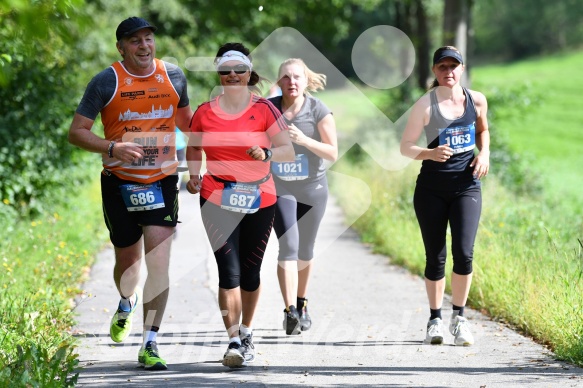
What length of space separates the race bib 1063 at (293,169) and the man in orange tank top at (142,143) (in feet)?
3.89

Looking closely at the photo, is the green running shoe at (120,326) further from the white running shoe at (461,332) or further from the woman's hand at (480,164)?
the woman's hand at (480,164)

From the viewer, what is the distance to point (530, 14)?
80.9 m

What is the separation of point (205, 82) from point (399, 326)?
89.2 feet

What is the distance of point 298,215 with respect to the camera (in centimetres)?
794

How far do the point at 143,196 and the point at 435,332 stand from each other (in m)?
2.24

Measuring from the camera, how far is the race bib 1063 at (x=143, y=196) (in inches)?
256

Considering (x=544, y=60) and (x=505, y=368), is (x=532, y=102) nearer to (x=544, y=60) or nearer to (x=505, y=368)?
(x=505, y=368)

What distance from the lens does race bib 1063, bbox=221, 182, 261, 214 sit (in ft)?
21.0

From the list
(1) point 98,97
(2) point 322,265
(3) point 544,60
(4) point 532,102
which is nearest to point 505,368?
(1) point 98,97

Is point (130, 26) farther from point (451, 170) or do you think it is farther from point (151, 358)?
point (451, 170)

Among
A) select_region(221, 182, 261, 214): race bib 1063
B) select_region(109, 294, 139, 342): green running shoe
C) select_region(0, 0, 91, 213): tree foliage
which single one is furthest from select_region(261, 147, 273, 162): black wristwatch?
select_region(0, 0, 91, 213): tree foliage

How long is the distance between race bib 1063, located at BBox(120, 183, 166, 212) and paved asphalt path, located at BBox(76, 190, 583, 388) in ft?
3.27

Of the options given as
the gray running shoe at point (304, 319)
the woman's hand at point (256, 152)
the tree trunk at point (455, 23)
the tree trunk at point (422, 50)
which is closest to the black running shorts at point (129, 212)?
the woman's hand at point (256, 152)

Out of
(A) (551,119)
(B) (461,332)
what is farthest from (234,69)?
(A) (551,119)
